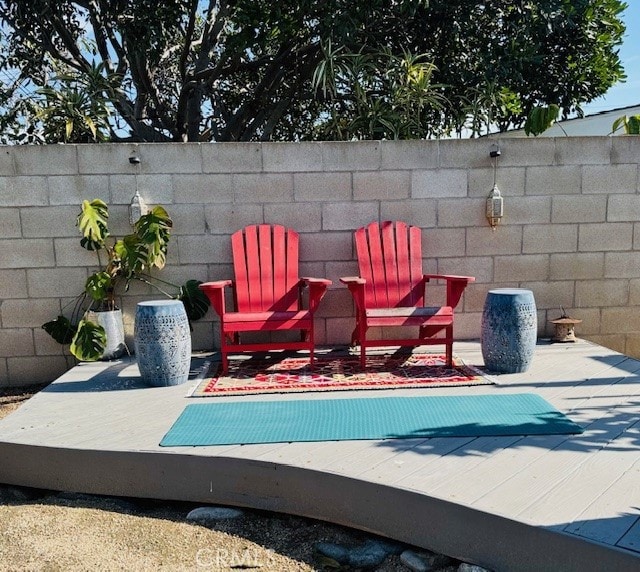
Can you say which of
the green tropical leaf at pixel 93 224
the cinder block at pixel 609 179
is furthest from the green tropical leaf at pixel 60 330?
the cinder block at pixel 609 179

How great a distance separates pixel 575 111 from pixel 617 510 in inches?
265

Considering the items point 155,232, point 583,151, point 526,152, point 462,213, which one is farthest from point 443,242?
point 155,232

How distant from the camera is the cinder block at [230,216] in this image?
370 cm

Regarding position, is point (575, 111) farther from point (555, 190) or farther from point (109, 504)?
point (109, 504)

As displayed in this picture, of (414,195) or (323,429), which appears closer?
(323,429)

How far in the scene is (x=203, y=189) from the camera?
12.1 feet

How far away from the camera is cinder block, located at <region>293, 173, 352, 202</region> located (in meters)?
3.71

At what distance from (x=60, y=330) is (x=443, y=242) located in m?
2.78

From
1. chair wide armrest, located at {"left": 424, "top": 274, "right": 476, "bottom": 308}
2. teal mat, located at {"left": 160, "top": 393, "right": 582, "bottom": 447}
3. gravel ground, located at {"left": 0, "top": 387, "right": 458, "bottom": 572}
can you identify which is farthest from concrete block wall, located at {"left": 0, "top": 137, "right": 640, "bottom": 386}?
gravel ground, located at {"left": 0, "top": 387, "right": 458, "bottom": 572}

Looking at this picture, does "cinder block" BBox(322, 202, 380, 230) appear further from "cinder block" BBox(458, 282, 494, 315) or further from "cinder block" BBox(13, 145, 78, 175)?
"cinder block" BBox(13, 145, 78, 175)

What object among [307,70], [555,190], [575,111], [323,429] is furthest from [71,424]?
[575,111]

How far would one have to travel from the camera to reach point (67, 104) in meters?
4.31

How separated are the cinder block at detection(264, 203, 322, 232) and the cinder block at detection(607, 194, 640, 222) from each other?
2.18m

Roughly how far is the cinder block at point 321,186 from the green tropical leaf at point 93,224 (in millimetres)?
1321
